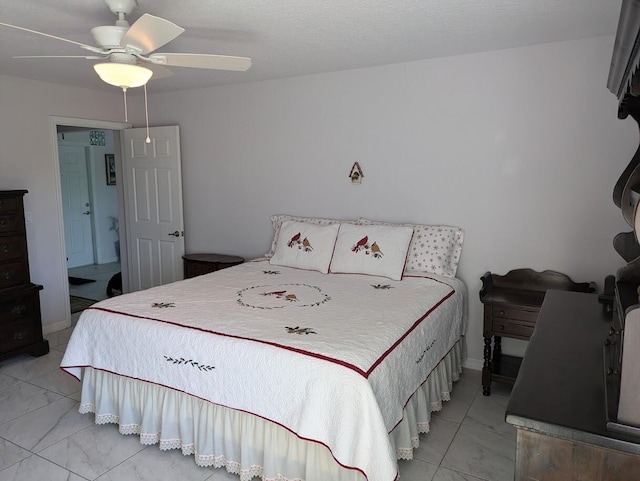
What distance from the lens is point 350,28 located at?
2711 mm

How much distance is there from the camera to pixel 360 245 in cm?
351

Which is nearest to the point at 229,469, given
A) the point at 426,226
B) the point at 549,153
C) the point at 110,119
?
the point at 426,226

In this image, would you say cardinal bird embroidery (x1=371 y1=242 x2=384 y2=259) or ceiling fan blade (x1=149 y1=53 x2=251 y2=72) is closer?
ceiling fan blade (x1=149 y1=53 x2=251 y2=72)

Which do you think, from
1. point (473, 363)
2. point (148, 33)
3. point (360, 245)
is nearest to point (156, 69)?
point (148, 33)

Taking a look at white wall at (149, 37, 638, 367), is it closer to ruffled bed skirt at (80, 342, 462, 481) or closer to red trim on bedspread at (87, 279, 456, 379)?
red trim on bedspread at (87, 279, 456, 379)

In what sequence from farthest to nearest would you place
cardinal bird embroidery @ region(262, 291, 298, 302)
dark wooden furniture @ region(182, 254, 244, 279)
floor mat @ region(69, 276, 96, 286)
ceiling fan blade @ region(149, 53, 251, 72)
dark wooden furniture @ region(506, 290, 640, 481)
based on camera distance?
floor mat @ region(69, 276, 96, 286), dark wooden furniture @ region(182, 254, 244, 279), cardinal bird embroidery @ region(262, 291, 298, 302), ceiling fan blade @ region(149, 53, 251, 72), dark wooden furniture @ region(506, 290, 640, 481)

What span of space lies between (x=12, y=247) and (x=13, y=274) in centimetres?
21

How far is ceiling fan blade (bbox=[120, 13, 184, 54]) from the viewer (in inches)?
74.8

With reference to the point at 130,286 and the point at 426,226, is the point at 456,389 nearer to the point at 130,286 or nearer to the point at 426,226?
the point at 426,226

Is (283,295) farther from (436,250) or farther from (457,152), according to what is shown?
(457,152)

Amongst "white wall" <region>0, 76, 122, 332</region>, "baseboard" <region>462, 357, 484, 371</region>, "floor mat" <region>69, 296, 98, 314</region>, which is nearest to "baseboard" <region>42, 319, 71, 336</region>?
"white wall" <region>0, 76, 122, 332</region>

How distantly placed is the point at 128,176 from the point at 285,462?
3923 mm

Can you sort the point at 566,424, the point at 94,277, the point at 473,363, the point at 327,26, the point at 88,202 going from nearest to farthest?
the point at 566,424, the point at 327,26, the point at 473,363, the point at 94,277, the point at 88,202

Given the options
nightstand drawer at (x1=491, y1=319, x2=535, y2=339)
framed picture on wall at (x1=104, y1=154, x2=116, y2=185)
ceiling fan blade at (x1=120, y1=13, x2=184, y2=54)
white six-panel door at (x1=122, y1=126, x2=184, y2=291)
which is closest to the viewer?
ceiling fan blade at (x1=120, y1=13, x2=184, y2=54)
